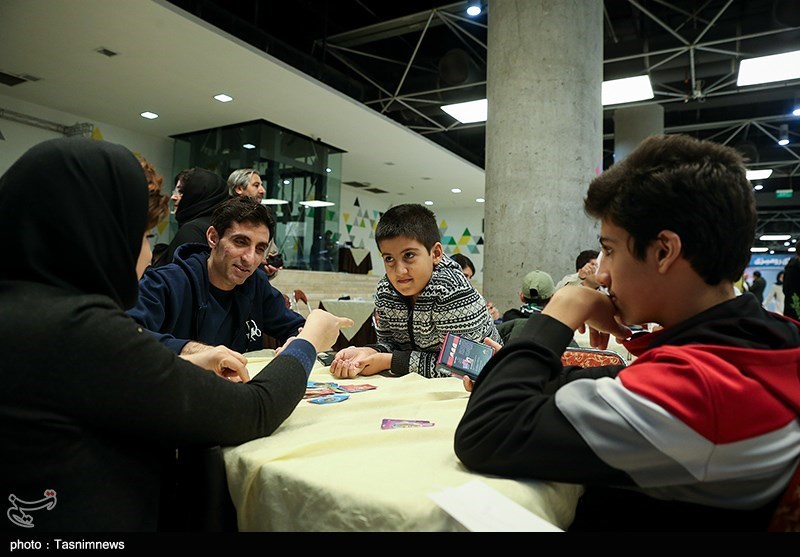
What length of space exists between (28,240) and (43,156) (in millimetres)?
142

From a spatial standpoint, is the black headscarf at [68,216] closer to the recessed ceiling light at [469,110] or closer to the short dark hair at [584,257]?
the short dark hair at [584,257]

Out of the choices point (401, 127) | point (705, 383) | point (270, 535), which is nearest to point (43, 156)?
point (270, 535)

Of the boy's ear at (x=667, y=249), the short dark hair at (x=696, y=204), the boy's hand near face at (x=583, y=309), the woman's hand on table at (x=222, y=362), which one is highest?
the short dark hair at (x=696, y=204)

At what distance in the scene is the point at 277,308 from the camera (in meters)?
2.47

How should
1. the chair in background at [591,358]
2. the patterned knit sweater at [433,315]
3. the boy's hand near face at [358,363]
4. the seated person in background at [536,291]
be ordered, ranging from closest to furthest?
the chair in background at [591,358], the boy's hand near face at [358,363], the patterned knit sweater at [433,315], the seated person in background at [536,291]

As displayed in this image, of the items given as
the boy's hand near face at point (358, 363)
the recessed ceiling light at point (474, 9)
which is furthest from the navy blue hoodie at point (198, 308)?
the recessed ceiling light at point (474, 9)

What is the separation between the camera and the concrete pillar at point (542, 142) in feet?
14.8

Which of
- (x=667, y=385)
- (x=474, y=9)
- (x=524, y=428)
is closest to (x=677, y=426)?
(x=667, y=385)

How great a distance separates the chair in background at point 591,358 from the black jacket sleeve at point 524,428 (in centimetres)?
58

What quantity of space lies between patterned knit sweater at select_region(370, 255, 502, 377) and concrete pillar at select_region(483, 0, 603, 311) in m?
2.51

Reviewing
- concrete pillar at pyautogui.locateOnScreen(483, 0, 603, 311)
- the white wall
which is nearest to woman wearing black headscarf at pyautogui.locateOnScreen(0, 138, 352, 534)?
concrete pillar at pyautogui.locateOnScreen(483, 0, 603, 311)

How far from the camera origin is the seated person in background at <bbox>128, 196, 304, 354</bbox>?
193 cm

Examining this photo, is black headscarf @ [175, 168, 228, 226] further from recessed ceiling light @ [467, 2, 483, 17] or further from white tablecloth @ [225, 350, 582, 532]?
recessed ceiling light @ [467, 2, 483, 17]

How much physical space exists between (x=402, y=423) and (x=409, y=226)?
1151mm
